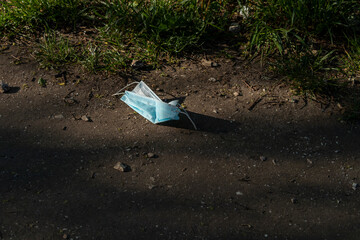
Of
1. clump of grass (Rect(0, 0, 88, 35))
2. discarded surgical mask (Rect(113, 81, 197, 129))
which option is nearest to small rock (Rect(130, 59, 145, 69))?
discarded surgical mask (Rect(113, 81, 197, 129))

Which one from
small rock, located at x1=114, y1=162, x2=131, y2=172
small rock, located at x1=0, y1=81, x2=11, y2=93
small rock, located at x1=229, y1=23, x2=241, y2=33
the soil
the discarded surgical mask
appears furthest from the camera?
small rock, located at x1=229, y1=23, x2=241, y2=33

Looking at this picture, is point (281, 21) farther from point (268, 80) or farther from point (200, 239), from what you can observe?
point (200, 239)

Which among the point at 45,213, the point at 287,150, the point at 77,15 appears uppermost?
the point at 77,15

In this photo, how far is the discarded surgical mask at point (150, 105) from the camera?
300 centimetres

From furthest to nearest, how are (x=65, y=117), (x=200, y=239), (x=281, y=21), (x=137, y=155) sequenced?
(x=281, y=21) → (x=65, y=117) → (x=137, y=155) → (x=200, y=239)

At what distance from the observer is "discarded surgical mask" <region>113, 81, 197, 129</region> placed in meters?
3.00

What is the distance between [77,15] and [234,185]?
7.43 feet

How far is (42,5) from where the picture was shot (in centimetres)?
384

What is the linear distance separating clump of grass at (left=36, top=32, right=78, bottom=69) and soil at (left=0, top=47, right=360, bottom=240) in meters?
0.10

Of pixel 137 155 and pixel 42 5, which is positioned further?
pixel 42 5

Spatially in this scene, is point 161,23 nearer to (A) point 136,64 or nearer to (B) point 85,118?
(A) point 136,64

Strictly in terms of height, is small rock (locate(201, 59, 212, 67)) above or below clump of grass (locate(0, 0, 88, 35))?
below

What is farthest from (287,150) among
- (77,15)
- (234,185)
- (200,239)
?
A: (77,15)

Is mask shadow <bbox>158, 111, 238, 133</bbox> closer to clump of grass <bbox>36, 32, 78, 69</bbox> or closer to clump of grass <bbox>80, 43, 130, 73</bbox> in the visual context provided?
clump of grass <bbox>80, 43, 130, 73</bbox>
